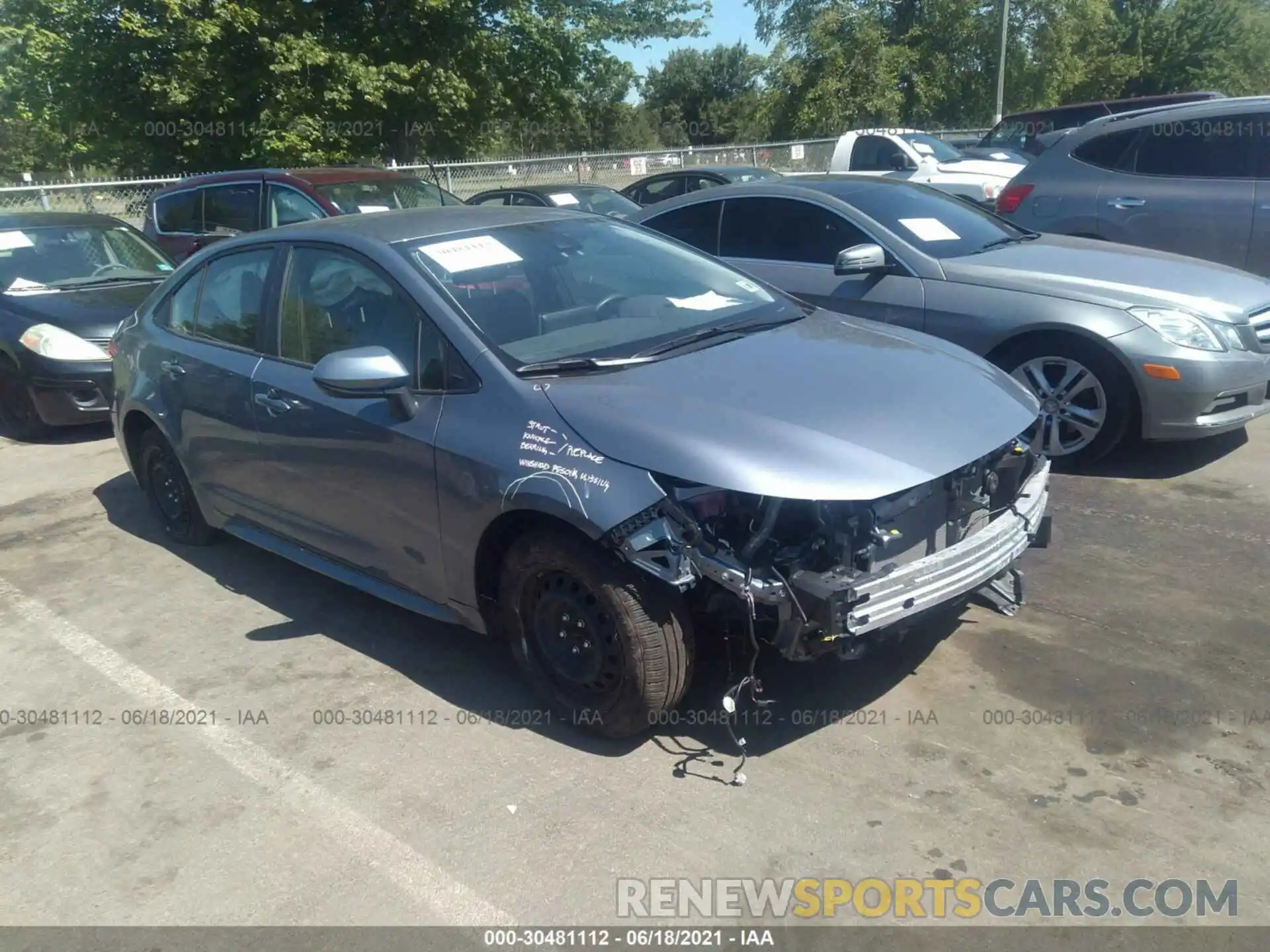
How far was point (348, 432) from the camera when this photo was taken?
4.10 metres

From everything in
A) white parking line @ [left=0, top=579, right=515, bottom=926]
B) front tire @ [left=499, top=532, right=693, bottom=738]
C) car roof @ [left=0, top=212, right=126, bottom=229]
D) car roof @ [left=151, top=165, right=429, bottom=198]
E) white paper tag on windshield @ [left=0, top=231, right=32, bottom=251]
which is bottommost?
white parking line @ [left=0, top=579, right=515, bottom=926]

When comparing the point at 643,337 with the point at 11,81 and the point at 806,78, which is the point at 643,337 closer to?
the point at 11,81

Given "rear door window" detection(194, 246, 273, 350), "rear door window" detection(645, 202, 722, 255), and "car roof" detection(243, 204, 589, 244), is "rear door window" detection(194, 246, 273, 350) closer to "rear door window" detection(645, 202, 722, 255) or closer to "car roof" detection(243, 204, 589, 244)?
"car roof" detection(243, 204, 589, 244)

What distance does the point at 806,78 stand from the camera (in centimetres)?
3622

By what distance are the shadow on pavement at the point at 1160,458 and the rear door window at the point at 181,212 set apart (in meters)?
8.73

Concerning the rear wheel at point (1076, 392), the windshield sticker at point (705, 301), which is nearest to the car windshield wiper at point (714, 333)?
the windshield sticker at point (705, 301)

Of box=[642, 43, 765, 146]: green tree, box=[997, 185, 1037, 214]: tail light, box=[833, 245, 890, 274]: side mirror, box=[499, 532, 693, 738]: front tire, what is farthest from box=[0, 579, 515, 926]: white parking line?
box=[642, 43, 765, 146]: green tree

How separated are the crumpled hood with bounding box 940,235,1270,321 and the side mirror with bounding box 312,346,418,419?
3572 millimetres

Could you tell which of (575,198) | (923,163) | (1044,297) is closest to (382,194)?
(575,198)

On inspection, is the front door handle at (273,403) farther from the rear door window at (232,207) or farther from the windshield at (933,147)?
the windshield at (933,147)

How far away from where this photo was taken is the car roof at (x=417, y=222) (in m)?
4.30

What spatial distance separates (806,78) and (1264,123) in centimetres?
3050

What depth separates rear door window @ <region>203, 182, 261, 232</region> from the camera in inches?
398

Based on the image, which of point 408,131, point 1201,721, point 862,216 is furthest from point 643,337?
point 408,131
